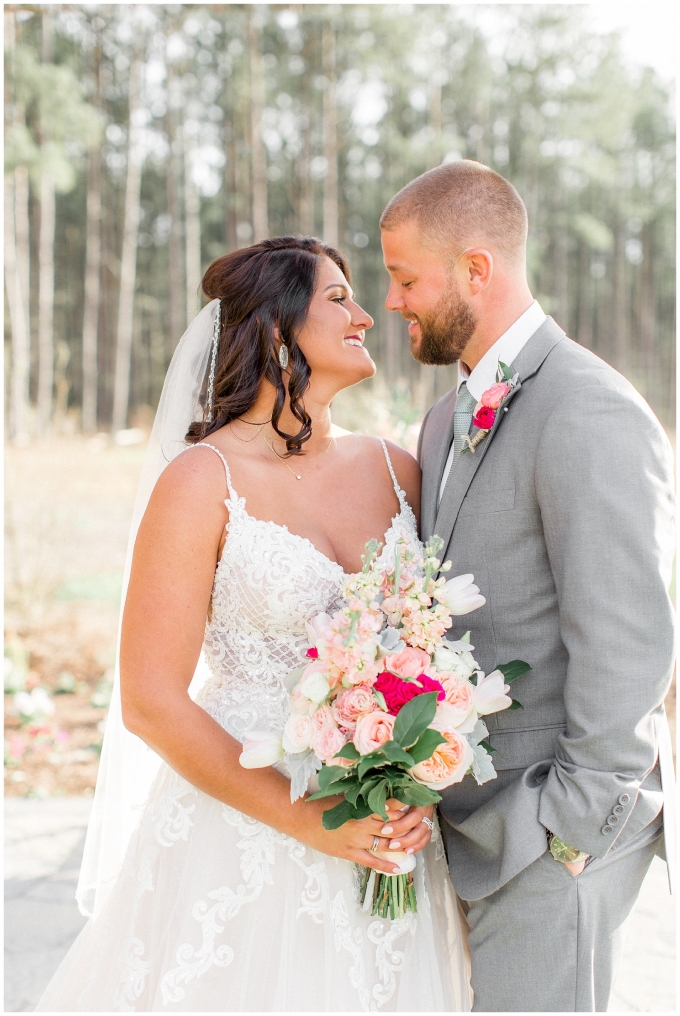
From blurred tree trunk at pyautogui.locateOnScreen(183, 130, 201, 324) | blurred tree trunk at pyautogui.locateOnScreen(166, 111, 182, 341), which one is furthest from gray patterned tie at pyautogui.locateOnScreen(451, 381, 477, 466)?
blurred tree trunk at pyautogui.locateOnScreen(183, 130, 201, 324)

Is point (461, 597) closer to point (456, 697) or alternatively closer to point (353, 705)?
point (456, 697)

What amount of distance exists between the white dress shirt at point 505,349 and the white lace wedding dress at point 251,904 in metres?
0.66

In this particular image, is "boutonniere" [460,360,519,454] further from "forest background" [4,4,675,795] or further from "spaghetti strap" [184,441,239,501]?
"forest background" [4,4,675,795]

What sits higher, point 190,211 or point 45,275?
point 190,211

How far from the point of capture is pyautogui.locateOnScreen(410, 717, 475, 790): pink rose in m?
1.87

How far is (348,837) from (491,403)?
1.25m

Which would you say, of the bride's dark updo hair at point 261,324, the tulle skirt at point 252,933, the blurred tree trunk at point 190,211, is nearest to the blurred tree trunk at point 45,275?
the blurred tree trunk at point 190,211

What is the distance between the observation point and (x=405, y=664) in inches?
74.2

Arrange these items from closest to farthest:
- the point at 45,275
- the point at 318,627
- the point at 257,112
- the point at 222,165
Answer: the point at 318,627
the point at 257,112
the point at 45,275
the point at 222,165

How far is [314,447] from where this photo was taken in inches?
116

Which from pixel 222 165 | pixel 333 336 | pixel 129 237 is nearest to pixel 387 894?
pixel 333 336

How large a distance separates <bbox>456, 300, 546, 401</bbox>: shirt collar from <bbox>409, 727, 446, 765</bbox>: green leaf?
1113 mm

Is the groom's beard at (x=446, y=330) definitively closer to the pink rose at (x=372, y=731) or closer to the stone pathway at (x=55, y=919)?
the pink rose at (x=372, y=731)

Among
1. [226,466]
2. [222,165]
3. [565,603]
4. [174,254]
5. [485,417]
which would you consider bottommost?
[565,603]
